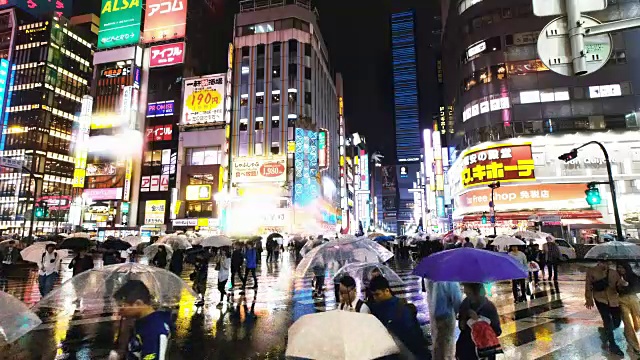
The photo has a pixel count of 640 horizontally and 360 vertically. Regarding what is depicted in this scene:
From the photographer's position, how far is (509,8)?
143ft

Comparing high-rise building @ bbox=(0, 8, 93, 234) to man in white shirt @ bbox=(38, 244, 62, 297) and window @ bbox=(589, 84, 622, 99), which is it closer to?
man in white shirt @ bbox=(38, 244, 62, 297)

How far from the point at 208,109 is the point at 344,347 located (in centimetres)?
5804

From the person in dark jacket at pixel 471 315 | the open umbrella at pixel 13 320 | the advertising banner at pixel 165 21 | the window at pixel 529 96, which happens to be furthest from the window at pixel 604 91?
the advertising banner at pixel 165 21

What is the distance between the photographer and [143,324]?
389cm

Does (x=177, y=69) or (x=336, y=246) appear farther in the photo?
(x=177, y=69)

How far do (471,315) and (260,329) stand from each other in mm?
5867

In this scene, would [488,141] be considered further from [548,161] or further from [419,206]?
[419,206]

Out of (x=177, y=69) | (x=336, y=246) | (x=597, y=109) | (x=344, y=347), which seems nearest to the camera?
(x=344, y=347)

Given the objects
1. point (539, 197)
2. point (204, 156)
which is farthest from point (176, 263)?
point (204, 156)

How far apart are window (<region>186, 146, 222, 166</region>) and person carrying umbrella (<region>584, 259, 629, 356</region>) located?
53393mm

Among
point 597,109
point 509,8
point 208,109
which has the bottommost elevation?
point 597,109

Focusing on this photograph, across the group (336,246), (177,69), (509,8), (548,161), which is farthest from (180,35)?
(336,246)

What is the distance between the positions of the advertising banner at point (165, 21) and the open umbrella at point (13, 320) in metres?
68.0

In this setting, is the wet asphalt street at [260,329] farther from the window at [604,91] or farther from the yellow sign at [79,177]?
the yellow sign at [79,177]
